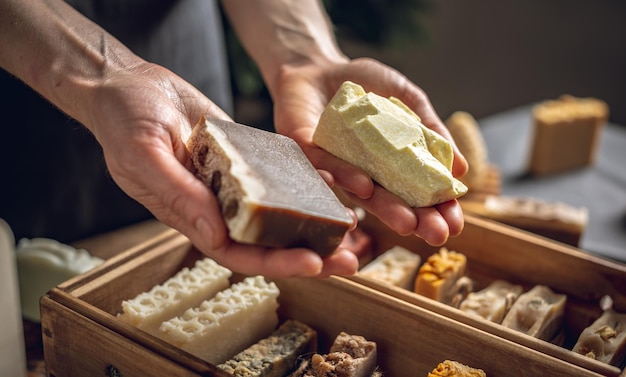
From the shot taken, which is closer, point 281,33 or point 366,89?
point 366,89

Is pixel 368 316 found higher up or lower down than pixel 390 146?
lower down

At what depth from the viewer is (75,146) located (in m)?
1.98

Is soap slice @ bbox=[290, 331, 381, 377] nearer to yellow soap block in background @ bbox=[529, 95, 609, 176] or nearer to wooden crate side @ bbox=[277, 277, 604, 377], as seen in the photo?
wooden crate side @ bbox=[277, 277, 604, 377]

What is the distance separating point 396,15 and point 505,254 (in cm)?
230

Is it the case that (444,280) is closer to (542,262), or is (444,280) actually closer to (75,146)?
(542,262)

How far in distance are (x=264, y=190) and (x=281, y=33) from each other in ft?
3.18

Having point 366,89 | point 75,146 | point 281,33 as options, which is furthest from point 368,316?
point 75,146

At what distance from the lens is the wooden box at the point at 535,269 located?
4.55 feet

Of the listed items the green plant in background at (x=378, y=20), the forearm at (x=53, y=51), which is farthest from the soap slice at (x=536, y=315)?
the green plant in background at (x=378, y=20)

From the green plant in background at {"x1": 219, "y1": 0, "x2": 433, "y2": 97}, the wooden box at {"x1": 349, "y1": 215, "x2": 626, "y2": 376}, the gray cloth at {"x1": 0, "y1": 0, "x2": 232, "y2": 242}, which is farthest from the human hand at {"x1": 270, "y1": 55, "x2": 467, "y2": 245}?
the green plant in background at {"x1": 219, "y1": 0, "x2": 433, "y2": 97}

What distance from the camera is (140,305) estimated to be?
1.26 meters

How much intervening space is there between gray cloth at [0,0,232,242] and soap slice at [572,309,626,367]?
4.47 feet

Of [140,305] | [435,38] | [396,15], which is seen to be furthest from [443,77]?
[140,305]

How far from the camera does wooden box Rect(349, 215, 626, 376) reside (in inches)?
54.6
